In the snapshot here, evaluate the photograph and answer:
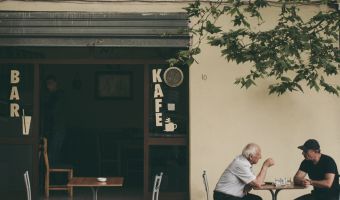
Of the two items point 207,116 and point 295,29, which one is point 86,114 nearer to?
point 207,116

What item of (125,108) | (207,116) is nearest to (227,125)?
(207,116)

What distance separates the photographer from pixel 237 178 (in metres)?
9.74

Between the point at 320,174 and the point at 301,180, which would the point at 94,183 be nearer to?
the point at 301,180

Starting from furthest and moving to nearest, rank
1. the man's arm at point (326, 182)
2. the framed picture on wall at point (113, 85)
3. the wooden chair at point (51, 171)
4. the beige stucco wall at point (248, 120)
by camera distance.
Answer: the framed picture on wall at point (113, 85) → the wooden chair at point (51, 171) → the beige stucco wall at point (248, 120) → the man's arm at point (326, 182)

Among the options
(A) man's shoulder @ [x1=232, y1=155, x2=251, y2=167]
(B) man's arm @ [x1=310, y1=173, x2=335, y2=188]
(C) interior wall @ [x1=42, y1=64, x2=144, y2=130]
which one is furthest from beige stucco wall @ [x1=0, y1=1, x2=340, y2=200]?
(C) interior wall @ [x1=42, y1=64, x2=144, y2=130]

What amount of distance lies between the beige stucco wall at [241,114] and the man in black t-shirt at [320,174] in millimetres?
1877

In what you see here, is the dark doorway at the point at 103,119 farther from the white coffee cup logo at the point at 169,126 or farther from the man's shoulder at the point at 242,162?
the man's shoulder at the point at 242,162

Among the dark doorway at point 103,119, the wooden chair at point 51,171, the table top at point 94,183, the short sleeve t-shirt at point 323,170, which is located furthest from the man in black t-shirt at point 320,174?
the dark doorway at point 103,119

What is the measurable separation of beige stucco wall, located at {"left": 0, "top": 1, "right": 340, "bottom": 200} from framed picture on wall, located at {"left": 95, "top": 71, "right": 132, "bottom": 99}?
13.0ft

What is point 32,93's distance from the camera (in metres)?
12.2

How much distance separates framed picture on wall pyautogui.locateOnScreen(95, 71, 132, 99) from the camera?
15.6 metres

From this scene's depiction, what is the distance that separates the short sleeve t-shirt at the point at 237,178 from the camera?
9664mm

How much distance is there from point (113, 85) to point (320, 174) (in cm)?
706

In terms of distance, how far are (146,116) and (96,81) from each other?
4120 millimetres
